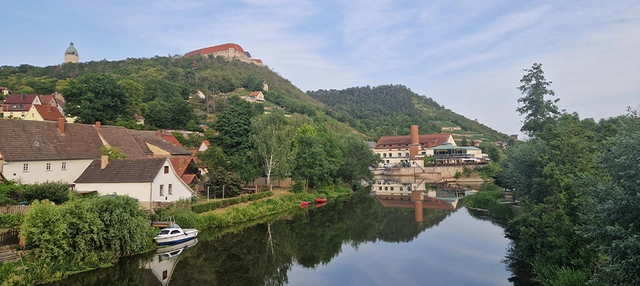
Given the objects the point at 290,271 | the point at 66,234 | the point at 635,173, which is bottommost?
the point at 290,271

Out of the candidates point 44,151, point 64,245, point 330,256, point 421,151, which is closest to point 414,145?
point 421,151

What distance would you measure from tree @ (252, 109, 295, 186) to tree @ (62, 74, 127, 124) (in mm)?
22365

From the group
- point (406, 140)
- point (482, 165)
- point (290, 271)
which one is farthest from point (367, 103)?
point (290, 271)

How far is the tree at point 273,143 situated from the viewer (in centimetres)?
4069

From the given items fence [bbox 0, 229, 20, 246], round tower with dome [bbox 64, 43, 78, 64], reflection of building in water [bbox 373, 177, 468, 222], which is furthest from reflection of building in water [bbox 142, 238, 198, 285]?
round tower with dome [bbox 64, 43, 78, 64]

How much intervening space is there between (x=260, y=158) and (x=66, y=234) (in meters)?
25.6

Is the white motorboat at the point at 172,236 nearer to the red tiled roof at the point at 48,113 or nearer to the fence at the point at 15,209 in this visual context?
the fence at the point at 15,209

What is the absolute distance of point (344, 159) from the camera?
52188mm

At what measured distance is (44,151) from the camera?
27734mm

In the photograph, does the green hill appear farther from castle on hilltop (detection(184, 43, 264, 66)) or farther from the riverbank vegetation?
the riverbank vegetation

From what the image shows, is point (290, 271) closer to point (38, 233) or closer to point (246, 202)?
point (38, 233)

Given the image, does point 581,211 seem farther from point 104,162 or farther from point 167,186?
point 104,162

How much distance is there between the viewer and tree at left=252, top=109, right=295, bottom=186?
40688mm

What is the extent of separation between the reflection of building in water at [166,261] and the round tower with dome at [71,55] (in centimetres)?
12573
